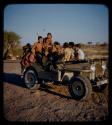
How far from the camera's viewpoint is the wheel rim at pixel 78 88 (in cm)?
665

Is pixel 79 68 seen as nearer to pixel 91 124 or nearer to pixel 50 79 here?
pixel 50 79

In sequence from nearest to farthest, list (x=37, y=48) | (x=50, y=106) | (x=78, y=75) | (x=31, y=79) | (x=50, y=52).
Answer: (x=50, y=106) → (x=78, y=75) → (x=50, y=52) → (x=31, y=79) → (x=37, y=48)

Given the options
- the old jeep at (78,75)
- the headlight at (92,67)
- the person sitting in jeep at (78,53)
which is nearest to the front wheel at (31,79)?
the old jeep at (78,75)

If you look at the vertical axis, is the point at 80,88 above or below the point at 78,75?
below

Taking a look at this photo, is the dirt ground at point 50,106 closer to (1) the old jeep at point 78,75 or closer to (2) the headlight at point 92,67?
(1) the old jeep at point 78,75

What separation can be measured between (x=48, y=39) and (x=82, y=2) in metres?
4.27

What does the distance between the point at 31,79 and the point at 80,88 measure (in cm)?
226

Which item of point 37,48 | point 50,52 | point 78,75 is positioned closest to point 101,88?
point 78,75

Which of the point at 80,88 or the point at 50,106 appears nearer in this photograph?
the point at 50,106

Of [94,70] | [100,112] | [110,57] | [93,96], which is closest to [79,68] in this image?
[94,70]

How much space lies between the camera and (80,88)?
671 centimetres

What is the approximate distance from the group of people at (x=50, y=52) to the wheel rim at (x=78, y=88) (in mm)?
1064

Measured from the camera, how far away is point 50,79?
7.68 meters

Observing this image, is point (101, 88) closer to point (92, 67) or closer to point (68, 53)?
point (92, 67)
